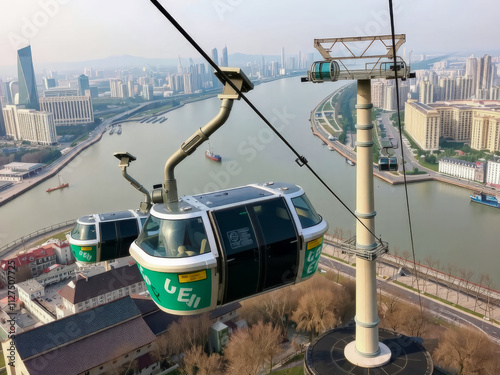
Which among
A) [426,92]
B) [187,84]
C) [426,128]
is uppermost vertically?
[187,84]

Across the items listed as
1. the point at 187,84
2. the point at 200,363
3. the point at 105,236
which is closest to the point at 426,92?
the point at 187,84

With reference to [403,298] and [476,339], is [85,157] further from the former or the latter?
[476,339]

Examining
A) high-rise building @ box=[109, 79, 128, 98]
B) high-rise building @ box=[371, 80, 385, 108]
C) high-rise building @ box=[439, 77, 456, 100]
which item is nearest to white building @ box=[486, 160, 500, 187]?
high-rise building @ box=[371, 80, 385, 108]

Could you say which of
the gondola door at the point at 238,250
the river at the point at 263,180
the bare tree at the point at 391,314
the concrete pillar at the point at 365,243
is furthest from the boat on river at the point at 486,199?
the gondola door at the point at 238,250

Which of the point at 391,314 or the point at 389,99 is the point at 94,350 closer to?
the point at 391,314

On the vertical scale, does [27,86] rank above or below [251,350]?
above

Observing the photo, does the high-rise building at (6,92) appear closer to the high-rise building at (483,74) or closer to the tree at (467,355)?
the high-rise building at (483,74)

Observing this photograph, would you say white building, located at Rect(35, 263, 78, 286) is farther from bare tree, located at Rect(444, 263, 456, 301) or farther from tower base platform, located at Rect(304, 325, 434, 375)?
bare tree, located at Rect(444, 263, 456, 301)
